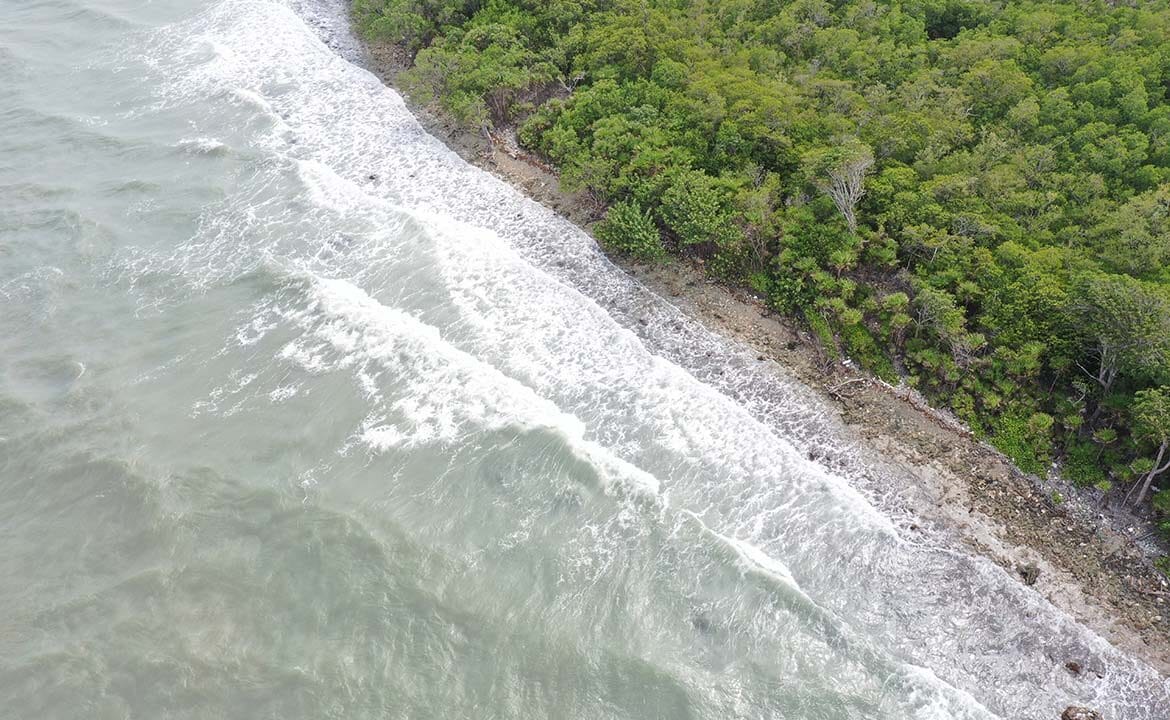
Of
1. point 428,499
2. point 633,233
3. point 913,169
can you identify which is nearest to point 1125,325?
point 913,169

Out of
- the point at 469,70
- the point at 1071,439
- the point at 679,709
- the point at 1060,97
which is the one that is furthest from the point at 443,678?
the point at 1060,97

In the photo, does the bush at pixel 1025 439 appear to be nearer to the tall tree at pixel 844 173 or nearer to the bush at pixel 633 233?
the tall tree at pixel 844 173

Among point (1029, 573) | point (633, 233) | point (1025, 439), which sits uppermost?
point (633, 233)

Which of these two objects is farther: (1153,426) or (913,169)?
(913,169)

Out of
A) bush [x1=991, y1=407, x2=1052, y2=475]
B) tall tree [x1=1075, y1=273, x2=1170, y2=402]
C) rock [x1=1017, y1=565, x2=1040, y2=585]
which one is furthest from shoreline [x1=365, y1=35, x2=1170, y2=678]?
tall tree [x1=1075, y1=273, x2=1170, y2=402]

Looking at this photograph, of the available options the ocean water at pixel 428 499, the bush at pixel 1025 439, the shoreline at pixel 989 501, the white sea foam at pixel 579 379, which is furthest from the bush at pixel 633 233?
the bush at pixel 1025 439

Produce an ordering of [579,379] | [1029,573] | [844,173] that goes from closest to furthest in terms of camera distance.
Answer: [1029,573] → [579,379] → [844,173]

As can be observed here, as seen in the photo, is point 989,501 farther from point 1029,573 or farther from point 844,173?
point 844,173

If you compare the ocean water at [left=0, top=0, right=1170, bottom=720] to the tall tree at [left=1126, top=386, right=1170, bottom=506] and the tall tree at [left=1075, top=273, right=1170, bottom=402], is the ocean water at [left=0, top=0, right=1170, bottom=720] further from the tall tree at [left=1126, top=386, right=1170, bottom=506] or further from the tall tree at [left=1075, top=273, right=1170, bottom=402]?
the tall tree at [left=1075, top=273, right=1170, bottom=402]
